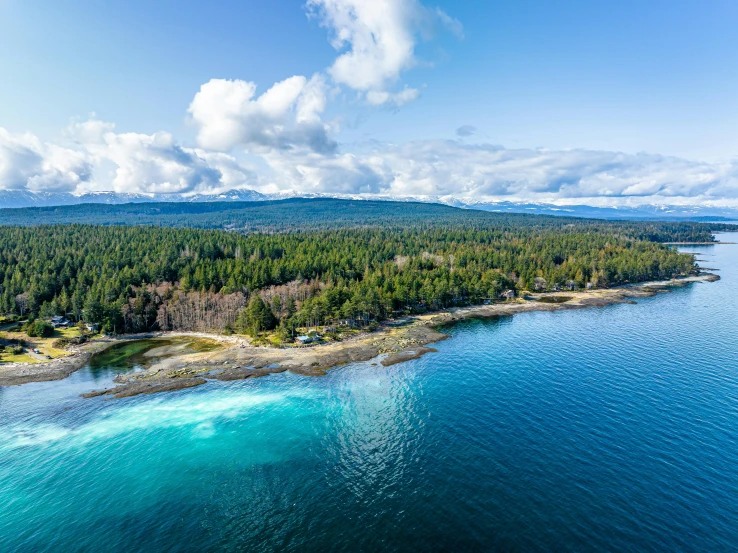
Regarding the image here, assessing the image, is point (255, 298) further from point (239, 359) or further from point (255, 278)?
point (239, 359)

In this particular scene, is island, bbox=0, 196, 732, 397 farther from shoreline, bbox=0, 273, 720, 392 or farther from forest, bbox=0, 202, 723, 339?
forest, bbox=0, 202, 723, 339

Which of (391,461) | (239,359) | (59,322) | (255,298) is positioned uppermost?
(255,298)

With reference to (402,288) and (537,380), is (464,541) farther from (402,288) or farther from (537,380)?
(402,288)

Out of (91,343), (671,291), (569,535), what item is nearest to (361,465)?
(569,535)

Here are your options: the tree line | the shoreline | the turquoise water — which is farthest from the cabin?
the turquoise water

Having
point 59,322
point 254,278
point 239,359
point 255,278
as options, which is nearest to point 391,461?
point 239,359

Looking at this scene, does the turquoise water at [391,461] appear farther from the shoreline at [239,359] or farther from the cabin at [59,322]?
the cabin at [59,322]
